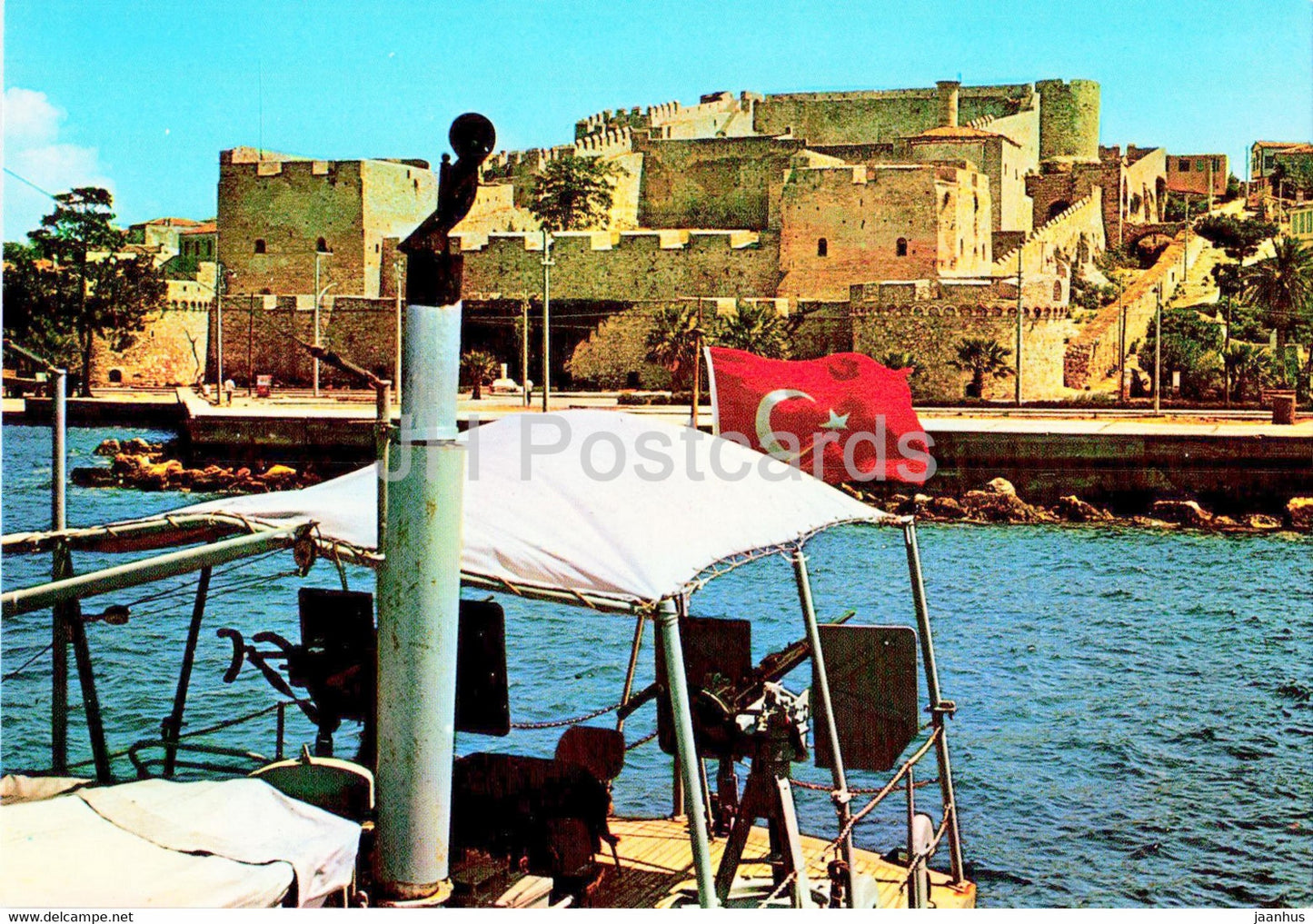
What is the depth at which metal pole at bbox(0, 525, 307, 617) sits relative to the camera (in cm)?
379

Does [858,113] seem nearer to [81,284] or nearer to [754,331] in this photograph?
[754,331]

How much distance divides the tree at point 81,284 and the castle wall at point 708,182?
14.3m

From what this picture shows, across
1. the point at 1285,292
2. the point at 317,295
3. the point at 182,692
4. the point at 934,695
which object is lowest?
the point at 934,695

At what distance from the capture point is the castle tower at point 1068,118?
2250 inches

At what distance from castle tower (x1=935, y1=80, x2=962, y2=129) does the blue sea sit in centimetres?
3318

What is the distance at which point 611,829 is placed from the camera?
6344 mm

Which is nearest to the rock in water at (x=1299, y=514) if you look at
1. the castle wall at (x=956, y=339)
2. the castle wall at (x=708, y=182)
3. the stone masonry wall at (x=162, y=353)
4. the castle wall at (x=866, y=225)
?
the castle wall at (x=956, y=339)

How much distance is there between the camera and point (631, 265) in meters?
41.5

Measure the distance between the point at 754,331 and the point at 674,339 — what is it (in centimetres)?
237

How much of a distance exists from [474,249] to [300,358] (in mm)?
5295

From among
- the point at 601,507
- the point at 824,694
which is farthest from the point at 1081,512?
the point at 601,507

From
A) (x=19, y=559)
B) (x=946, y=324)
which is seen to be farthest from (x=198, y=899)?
(x=946, y=324)

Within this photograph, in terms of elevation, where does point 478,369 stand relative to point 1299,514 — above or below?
above

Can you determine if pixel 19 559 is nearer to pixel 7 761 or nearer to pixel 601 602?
pixel 7 761
